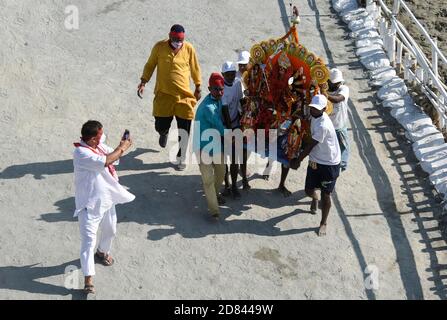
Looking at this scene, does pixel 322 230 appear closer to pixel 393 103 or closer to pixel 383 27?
pixel 393 103

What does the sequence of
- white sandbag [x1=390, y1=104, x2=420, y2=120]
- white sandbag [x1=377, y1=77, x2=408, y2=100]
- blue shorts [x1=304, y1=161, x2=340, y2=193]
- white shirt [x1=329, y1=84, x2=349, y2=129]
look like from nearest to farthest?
blue shorts [x1=304, y1=161, x2=340, y2=193]
white shirt [x1=329, y1=84, x2=349, y2=129]
white sandbag [x1=390, y1=104, x2=420, y2=120]
white sandbag [x1=377, y1=77, x2=408, y2=100]

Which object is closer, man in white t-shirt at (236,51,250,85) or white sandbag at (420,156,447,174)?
man in white t-shirt at (236,51,250,85)

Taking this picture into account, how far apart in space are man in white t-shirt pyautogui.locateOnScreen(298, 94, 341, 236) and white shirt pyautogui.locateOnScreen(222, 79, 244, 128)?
2.97 ft

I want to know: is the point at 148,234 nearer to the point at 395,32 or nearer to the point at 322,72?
the point at 322,72

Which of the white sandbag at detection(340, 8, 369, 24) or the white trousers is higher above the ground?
the white sandbag at detection(340, 8, 369, 24)

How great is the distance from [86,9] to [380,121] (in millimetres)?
4877

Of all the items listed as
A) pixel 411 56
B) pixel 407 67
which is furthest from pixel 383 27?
pixel 407 67

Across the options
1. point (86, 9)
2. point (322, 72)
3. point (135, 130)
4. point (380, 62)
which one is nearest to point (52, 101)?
point (135, 130)

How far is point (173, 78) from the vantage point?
28.1 feet

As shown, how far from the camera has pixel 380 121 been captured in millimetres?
9844

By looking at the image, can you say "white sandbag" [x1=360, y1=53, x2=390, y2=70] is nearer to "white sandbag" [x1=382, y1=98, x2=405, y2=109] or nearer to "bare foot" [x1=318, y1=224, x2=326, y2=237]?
"white sandbag" [x1=382, y1=98, x2=405, y2=109]

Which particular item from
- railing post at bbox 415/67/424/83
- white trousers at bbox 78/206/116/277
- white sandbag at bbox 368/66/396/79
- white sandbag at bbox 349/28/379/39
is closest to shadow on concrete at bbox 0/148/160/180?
white trousers at bbox 78/206/116/277

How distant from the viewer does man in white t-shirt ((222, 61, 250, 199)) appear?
804 centimetres

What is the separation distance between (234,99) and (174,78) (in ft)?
2.65
